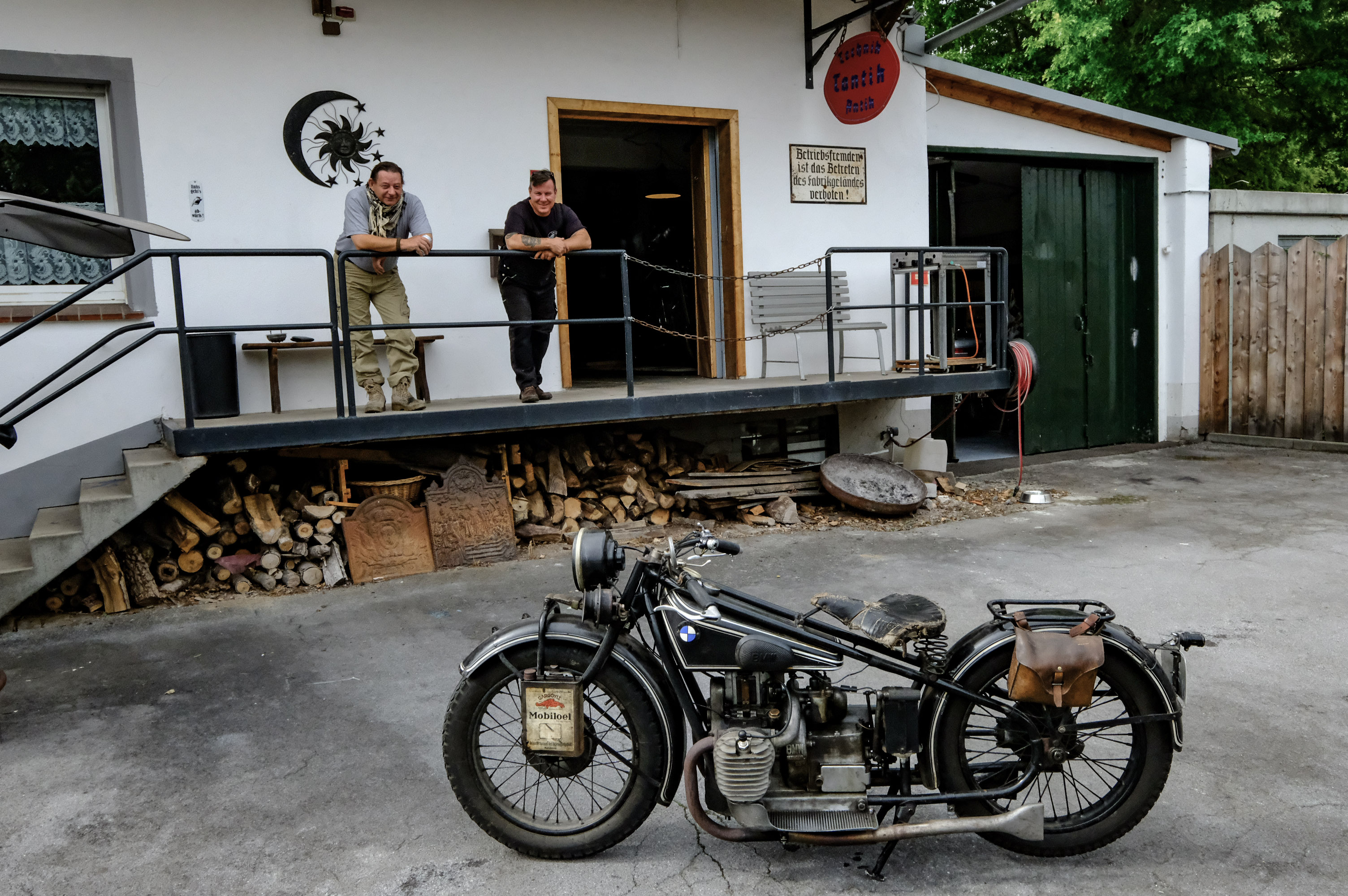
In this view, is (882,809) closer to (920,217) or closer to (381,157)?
(381,157)

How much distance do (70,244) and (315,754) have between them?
302cm

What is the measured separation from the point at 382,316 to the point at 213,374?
1168mm

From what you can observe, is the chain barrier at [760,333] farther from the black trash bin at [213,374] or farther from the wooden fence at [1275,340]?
the wooden fence at [1275,340]

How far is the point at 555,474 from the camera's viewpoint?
7.59 m

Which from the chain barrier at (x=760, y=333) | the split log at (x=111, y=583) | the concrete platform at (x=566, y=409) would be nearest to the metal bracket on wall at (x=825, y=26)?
the chain barrier at (x=760, y=333)

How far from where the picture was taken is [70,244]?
16.9 feet

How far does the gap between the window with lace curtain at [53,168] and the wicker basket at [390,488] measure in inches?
77.4

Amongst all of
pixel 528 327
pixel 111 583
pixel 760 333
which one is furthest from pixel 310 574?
pixel 760 333

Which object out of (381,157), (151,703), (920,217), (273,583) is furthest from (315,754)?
(920,217)

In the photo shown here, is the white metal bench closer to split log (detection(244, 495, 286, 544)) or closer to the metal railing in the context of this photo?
the metal railing

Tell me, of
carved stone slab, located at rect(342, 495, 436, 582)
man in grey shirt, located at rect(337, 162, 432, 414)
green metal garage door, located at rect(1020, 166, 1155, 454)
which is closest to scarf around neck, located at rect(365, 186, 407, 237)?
man in grey shirt, located at rect(337, 162, 432, 414)

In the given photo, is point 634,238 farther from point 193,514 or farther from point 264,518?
point 193,514

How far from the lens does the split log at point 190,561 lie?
6.32 meters

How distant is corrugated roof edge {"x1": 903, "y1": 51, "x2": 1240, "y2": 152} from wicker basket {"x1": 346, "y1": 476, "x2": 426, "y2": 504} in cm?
598
